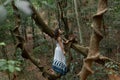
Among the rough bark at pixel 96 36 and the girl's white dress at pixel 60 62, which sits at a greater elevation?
the rough bark at pixel 96 36

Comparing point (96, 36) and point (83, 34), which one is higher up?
point (96, 36)

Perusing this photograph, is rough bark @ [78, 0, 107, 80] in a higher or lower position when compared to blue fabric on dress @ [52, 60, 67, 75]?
higher

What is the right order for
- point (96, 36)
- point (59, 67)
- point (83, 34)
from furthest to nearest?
point (83, 34) < point (59, 67) < point (96, 36)

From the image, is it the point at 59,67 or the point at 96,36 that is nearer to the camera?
the point at 96,36

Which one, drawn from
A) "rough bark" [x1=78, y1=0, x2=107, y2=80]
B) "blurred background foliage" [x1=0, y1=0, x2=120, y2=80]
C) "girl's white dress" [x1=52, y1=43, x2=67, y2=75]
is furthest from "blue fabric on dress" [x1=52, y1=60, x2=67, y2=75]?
"blurred background foliage" [x1=0, y1=0, x2=120, y2=80]

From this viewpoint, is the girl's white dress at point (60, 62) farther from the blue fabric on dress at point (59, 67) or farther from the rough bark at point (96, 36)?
the rough bark at point (96, 36)

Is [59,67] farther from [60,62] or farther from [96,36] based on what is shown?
[96,36]

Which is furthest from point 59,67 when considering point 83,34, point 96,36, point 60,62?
point 83,34

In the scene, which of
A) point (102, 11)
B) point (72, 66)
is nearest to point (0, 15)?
point (102, 11)

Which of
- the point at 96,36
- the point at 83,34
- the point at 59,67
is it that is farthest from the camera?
the point at 83,34

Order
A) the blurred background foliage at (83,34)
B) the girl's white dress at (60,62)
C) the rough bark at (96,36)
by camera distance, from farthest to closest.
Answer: the blurred background foliage at (83,34)
the girl's white dress at (60,62)
the rough bark at (96,36)

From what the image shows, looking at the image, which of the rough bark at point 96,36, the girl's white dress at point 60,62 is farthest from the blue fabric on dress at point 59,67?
the rough bark at point 96,36

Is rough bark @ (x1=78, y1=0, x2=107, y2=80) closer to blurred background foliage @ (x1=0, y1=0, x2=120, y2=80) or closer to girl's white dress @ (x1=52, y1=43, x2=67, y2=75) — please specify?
girl's white dress @ (x1=52, y1=43, x2=67, y2=75)

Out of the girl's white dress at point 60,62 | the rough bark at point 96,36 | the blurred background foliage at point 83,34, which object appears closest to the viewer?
the rough bark at point 96,36
